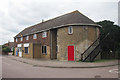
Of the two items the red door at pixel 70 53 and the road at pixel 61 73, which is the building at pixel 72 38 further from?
the road at pixel 61 73

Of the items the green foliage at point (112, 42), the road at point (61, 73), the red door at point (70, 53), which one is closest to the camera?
the road at point (61, 73)

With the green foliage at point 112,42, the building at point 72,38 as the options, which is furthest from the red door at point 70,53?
the green foliage at point 112,42

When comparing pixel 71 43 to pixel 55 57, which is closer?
pixel 71 43

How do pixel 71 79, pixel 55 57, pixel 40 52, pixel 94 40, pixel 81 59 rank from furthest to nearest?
1. pixel 40 52
2. pixel 55 57
3. pixel 94 40
4. pixel 81 59
5. pixel 71 79

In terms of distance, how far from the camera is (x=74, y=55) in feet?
59.5

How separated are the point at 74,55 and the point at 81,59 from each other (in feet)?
3.95

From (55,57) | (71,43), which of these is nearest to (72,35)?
(71,43)

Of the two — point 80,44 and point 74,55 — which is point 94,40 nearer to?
point 80,44

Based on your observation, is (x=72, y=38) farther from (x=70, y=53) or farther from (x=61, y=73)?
(x=61, y=73)

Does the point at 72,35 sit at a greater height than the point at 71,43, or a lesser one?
greater

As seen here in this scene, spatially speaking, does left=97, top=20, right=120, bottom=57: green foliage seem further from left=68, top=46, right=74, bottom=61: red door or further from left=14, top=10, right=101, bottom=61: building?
left=68, top=46, right=74, bottom=61: red door

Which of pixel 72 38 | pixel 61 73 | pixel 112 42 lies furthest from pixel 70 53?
pixel 112 42

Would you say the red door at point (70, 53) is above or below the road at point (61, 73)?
above

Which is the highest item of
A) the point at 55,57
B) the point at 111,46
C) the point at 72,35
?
→ the point at 72,35
